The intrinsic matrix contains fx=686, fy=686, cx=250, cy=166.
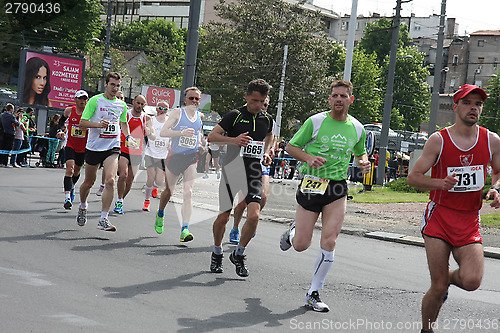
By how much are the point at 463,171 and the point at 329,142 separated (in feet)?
5.51

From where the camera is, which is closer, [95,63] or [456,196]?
[456,196]

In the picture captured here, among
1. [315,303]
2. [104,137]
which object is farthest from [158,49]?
[315,303]

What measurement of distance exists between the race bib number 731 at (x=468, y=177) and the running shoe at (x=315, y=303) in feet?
5.29

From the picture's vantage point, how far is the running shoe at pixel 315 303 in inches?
230

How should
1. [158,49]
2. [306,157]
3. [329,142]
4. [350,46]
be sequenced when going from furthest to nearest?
[158,49], [350,46], [329,142], [306,157]

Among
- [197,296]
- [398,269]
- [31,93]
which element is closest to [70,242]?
[197,296]

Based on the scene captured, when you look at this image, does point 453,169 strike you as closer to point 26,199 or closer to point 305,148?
point 305,148

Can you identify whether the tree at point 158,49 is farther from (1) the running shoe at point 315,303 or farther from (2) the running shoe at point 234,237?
(1) the running shoe at point 315,303

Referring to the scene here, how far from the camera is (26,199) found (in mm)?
13023

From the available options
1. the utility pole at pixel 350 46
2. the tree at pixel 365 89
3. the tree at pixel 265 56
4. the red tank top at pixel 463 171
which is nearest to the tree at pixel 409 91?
the tree at pixel 365 89

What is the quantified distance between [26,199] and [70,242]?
497 centimetres

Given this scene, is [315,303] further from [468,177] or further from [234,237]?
[234,237]

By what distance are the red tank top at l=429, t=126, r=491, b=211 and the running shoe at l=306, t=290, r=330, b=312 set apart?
145 centimetres

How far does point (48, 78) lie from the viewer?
32.8 metres
